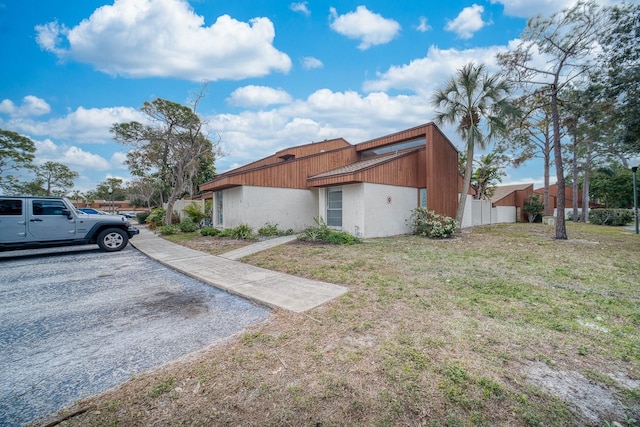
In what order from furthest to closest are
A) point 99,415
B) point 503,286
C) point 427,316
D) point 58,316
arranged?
point 503,286 < point 58,316 < point 427,316 < point 99,415

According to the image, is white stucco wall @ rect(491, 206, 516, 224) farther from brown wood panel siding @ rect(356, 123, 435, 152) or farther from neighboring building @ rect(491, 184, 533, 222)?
brown wood panel siding @ rect(356, 123, 435, 152)

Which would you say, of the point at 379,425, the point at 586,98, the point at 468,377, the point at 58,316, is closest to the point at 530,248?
the point at 586,98

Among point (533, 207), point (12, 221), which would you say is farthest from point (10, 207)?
point (533, 207)

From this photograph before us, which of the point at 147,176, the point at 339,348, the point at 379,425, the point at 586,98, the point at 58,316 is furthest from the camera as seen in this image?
the point at 147,176

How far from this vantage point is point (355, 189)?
35.1ft

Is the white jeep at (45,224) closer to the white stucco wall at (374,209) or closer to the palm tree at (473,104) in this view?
the white stucco wall at (374,209)

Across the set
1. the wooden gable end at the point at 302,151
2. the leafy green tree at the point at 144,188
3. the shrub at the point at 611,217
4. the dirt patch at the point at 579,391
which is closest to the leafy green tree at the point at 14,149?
the leafy green tree at the point at 144,188

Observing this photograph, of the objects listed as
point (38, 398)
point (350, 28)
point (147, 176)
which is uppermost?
point (350, 28)

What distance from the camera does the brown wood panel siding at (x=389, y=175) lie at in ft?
33.6

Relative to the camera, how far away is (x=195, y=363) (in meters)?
2.34

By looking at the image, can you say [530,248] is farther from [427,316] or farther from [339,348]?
[339,348]

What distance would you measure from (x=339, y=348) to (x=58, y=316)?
4189mm

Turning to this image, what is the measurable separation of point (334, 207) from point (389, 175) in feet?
9.72

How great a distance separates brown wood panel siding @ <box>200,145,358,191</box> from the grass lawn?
28.2 ft
